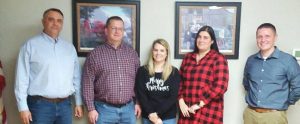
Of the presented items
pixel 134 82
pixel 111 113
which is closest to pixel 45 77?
pixel 111 113

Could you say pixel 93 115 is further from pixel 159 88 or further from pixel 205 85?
pixel 205 85

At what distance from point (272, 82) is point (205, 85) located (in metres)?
0.55

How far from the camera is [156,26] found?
2.76 meters

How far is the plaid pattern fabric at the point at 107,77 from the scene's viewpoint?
7.74 ft

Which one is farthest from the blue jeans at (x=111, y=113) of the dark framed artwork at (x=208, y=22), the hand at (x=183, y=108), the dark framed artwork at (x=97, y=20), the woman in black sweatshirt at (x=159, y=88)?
the dark framed artwork at (x=208, y=22)

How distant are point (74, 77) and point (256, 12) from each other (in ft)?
6.05

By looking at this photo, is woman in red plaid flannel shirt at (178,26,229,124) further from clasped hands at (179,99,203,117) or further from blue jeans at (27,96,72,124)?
blue jeans at (27,96,72,124)

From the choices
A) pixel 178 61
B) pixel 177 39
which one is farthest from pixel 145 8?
pixel 178 61

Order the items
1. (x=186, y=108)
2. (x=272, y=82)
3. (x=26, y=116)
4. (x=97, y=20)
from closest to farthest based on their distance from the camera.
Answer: (x=26, y=116), (x=272, y=82), (x=186, y=108), (x=97, y=20)

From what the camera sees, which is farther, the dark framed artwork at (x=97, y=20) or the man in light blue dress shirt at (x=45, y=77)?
the dark framed artwork at (x=97, y=20)

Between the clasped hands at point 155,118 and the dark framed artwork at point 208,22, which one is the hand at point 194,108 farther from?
the dark framed artwork at point 208,22

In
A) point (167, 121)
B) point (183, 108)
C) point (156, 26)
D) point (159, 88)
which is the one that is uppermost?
point (156, 26)

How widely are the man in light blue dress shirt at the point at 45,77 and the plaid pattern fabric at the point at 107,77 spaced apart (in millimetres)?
172

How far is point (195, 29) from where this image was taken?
2752mm
